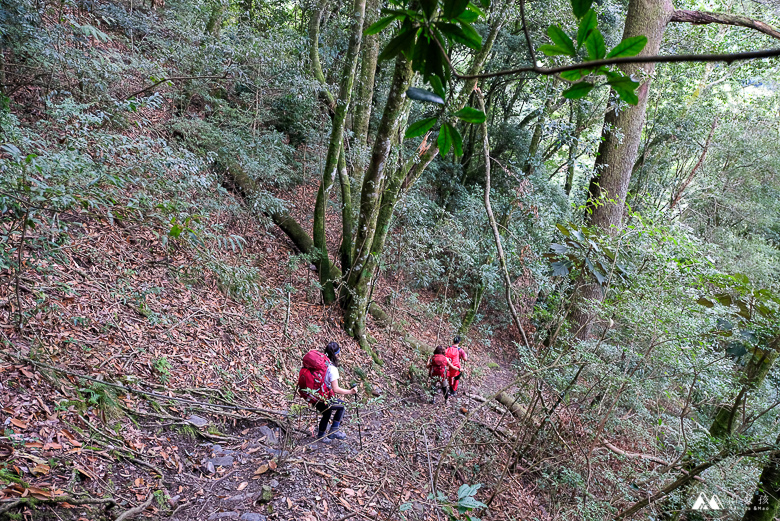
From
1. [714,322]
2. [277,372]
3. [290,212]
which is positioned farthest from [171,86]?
[714,322]

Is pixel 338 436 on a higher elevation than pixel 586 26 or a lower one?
lower

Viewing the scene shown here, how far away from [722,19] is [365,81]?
622 centimetres

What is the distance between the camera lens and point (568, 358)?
5.03 m

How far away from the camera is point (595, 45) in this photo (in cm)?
120

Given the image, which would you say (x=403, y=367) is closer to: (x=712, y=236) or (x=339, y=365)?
(x=339, y=365)

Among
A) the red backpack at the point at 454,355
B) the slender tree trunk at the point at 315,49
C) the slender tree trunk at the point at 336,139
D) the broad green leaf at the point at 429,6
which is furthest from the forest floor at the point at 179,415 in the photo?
the slender tree trunk at the point at 315,49

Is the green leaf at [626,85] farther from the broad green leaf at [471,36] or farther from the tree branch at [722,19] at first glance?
the tree branch at [722,19]

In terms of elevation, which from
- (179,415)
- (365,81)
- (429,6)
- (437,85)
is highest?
(365,81)

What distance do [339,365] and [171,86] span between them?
6799 mm

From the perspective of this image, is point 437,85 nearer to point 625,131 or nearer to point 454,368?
point 454,368

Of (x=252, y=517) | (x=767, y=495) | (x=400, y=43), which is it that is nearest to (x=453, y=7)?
(x=400, y=43)

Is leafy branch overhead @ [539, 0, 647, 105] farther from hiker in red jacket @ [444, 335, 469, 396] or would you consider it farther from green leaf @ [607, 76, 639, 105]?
hiker in red jacket @ [444, 335, 469, 396]

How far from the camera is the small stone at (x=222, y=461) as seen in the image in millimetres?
3867

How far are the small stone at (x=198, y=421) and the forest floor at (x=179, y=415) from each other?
0.14 feet
